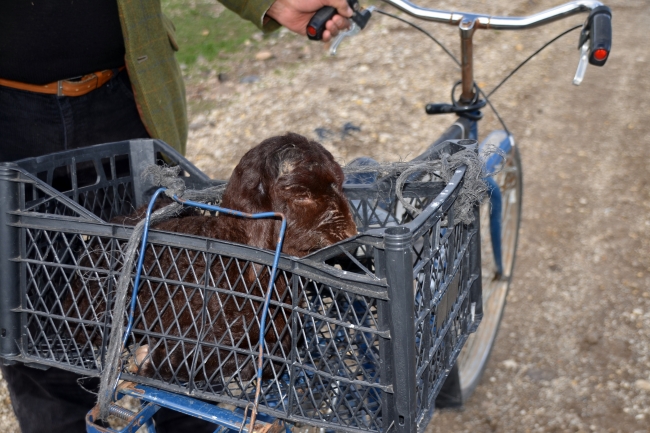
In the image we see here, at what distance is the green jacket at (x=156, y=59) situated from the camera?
2.18m

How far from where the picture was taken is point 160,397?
158 cm

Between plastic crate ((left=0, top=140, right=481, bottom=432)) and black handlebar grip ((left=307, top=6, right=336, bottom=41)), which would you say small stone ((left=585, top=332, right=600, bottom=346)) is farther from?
black handlebar grip ((left=307, top=6, right=336, bottom=41))

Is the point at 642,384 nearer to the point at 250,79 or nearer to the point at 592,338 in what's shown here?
the point at 592,338

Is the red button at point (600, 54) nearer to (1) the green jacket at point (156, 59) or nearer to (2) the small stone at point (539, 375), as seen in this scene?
(1) the green jacket at point (156, 59)

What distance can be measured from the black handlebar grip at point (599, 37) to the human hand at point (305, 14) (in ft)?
2.58

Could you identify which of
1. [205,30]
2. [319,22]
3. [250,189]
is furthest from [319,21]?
[205,30]

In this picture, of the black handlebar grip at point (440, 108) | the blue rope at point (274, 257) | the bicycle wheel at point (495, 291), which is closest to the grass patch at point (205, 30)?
the bicycle wheel at point (495, 291)

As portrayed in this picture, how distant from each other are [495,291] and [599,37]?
1.53 meters

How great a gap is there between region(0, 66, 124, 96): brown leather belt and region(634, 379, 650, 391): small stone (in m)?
2.59

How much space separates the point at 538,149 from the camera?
5207mm

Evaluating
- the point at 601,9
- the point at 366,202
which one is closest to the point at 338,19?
the point at 366,202

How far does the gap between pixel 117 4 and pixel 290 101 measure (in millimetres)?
3679

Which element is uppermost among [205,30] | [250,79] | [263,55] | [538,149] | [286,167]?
[286,167]

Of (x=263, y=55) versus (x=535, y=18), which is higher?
(x=535, y=18)
